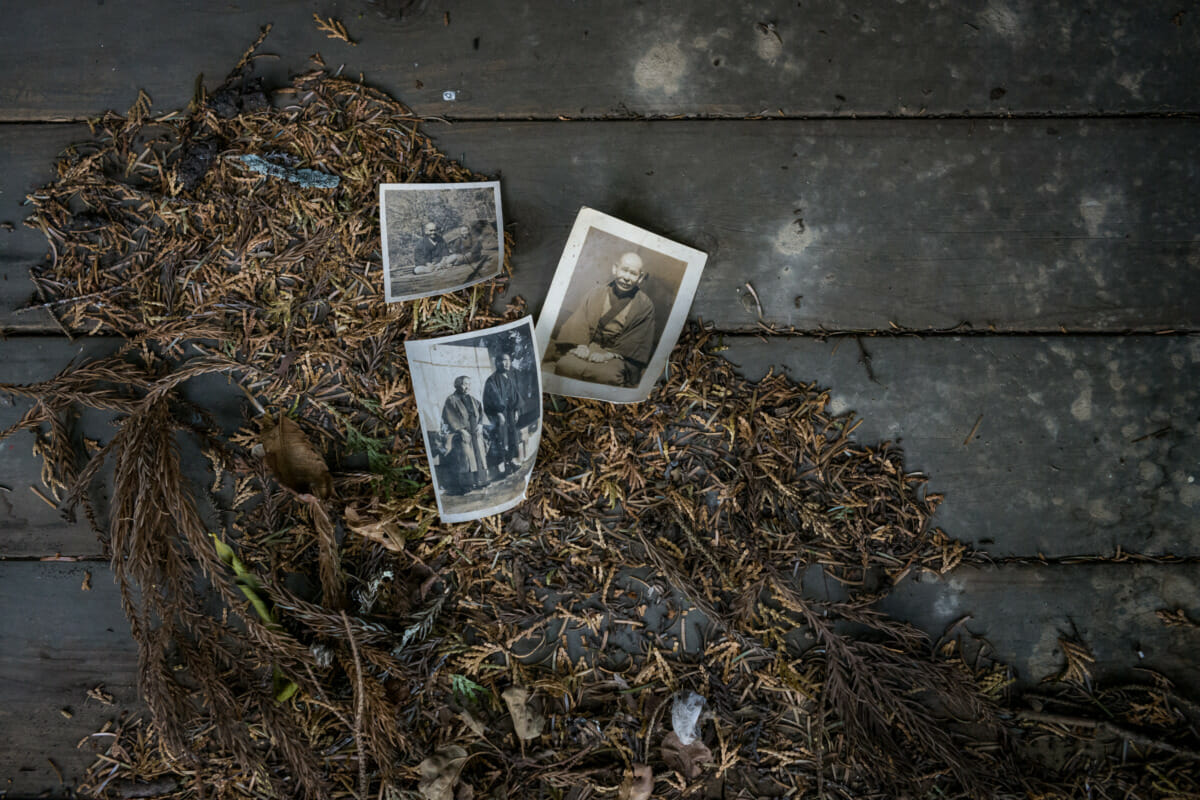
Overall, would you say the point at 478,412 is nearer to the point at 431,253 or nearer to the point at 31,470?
the point at 431,253

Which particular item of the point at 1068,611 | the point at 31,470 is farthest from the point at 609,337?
the point at 31,470

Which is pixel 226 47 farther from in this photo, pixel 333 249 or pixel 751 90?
pixel 751 90

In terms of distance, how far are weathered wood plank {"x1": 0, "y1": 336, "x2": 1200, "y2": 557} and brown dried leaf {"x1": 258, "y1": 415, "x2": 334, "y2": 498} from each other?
2.09 feet

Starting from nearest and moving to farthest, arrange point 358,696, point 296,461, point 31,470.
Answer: point 358,696
point 296,461
point 31,470

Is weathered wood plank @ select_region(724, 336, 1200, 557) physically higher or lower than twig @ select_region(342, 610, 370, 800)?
higher

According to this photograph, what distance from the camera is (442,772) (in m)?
1.76

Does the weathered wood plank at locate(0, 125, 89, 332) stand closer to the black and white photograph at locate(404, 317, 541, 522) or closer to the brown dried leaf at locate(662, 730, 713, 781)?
the black and white photograph at locate(404, 317, 541, 522)

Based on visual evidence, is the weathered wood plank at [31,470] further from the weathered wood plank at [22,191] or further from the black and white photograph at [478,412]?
the black and white photograph at [478,412]

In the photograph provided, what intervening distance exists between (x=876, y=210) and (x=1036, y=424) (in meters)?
0.76

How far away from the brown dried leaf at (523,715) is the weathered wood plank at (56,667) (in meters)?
1.07

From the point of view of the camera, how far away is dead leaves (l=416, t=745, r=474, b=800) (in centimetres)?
174

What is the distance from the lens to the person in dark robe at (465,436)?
178cm

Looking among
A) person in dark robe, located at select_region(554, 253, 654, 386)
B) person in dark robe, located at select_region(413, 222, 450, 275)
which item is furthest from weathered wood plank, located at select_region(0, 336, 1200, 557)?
person in dark robe, located at select_region(413, 222, 450, 275)

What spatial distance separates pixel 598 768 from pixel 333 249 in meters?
1.59
